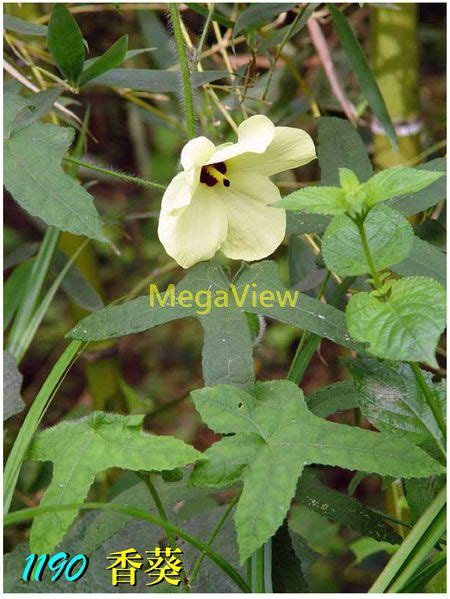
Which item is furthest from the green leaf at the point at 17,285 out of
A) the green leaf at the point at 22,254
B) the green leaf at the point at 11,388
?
the green leaf at the point at 11,388

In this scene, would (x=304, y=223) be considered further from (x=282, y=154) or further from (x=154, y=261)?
(x=154, y=261)

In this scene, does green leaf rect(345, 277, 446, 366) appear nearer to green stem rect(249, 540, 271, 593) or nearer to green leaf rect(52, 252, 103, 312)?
green stem rect(249, 540, 271, 593)

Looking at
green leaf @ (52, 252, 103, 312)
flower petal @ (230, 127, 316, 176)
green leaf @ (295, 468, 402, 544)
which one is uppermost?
flower petal @ (230, 127, 316, 176)

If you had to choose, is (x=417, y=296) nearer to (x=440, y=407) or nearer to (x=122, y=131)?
(x=440, y=407)

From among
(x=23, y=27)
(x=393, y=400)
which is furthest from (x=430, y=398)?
(x=23, y=27)

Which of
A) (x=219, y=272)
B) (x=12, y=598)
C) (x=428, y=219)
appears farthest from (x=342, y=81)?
(x=12, y=598)

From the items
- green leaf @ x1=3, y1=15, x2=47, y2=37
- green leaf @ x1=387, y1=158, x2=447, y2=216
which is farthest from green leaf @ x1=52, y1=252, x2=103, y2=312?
green leaf @ x1=387, y1=158, x2=447, y2=216
